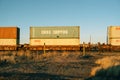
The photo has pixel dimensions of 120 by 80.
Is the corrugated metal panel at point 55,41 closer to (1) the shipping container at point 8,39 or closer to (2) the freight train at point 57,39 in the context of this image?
(2) the freight train at point 57,39

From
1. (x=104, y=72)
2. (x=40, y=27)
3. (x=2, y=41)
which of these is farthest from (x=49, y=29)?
(x=104, y=72)

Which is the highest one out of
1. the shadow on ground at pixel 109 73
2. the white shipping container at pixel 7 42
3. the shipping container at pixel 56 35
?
the shipping container at pixel 56 35

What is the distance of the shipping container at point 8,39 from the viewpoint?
1585 inches

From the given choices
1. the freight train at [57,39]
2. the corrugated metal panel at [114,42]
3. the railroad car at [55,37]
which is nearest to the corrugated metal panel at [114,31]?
the freight train at [57,39]

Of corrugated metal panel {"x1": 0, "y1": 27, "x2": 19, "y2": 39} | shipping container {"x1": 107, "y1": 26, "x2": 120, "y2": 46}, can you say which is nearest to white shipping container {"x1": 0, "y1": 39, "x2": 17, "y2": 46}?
corrugated metal panel {"x1": 0, "y1": 27, "x2": 19, "y2": 39}

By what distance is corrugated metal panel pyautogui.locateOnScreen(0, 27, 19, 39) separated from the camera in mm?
40250

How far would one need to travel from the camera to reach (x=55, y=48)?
3922 cm

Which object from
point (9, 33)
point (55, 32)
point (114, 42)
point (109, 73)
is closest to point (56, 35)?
point (55, 32)

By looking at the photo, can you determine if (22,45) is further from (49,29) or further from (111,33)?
(111,33)

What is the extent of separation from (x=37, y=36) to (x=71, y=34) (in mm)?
5351

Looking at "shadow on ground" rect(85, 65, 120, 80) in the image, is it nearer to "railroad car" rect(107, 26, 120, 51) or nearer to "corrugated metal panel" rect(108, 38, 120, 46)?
"railroad car" rect(107, 26, 120, 51)

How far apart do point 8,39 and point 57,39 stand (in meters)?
8.03

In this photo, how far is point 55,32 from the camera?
39.0 m

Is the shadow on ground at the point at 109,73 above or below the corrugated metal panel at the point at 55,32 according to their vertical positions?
below
